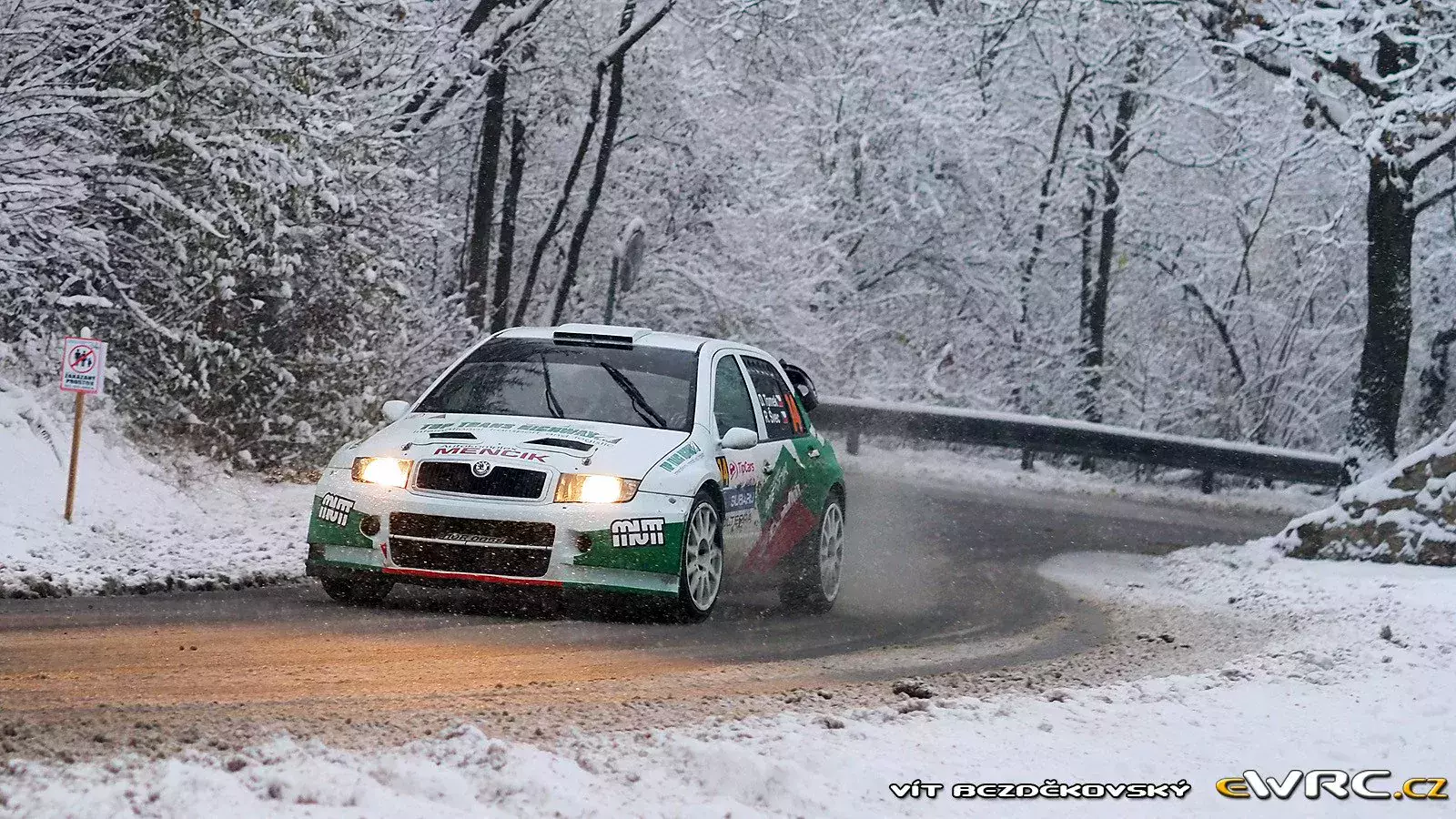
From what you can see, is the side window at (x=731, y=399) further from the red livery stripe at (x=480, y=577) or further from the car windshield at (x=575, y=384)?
the red livery stripe at (x=480, y=577)

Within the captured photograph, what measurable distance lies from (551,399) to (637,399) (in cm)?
49

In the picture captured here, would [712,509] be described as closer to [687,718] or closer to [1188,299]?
[687,718]

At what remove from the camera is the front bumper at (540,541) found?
9.30 m

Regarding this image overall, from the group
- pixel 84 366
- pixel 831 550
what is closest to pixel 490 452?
pixel 831 550

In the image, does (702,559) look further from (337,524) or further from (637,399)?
(337,524)

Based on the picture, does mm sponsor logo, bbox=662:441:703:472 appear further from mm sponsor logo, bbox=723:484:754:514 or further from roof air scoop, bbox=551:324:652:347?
roof air scoop, bbox=551:324:652:347

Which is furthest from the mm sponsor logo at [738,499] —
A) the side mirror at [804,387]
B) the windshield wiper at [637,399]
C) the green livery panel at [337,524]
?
the side mirror at [804,387]

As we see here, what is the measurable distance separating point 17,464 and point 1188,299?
2751 cm

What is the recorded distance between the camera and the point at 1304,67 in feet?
71.9

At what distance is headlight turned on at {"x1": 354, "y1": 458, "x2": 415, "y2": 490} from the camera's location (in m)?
9.59

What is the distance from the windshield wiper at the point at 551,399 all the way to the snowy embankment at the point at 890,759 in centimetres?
334

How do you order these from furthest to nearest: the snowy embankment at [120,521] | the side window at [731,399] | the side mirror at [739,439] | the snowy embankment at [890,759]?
1. the side window at [731,399]
2. the snowy embankment at [120,521]
3. the side mirror at [739,439]
4. the snowy embankment at [890,759]

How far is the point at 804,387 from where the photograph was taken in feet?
47.1

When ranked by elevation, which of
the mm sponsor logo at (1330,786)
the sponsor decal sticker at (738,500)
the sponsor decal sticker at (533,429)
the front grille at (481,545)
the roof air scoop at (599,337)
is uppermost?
the roof air scoop at (599,337)
